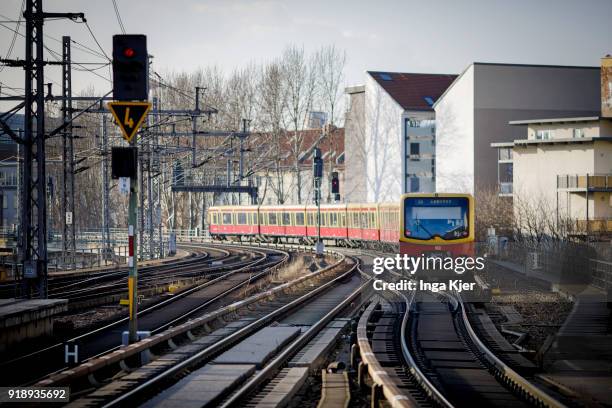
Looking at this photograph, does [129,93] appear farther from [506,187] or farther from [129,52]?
[506,187]

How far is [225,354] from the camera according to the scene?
592 inches

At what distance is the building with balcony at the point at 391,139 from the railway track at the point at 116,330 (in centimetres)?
4162

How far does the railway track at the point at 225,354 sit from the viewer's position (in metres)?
11.6

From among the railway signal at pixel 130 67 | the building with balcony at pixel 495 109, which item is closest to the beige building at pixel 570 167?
the building with balcony at pixel 495 109

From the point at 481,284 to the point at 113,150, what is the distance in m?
12.2

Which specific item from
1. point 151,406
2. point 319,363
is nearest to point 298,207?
point 319,363

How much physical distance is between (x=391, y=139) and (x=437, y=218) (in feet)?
161

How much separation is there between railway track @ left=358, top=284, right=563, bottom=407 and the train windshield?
4.71 metres

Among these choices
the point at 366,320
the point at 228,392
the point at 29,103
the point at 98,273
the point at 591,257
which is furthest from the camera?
the point at 98,273

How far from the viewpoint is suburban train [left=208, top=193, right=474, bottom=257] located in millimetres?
26328

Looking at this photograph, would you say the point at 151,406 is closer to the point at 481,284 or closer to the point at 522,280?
the point at 481,284

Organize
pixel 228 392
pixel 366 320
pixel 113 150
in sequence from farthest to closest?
1. pixel 366 320
2. pixel 113 150
3. pixel 228 392

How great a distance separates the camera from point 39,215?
2348 centimetres

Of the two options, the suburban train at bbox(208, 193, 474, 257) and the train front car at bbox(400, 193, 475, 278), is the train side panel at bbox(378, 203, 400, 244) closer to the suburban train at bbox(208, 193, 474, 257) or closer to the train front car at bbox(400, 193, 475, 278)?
the suburban train at bbox(208, 193, 474, 257)
